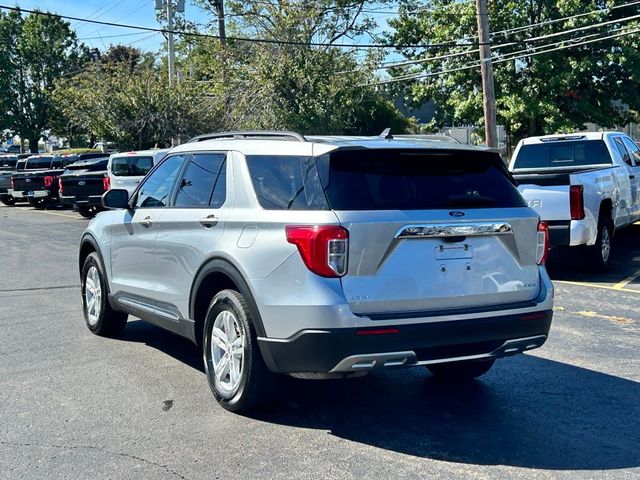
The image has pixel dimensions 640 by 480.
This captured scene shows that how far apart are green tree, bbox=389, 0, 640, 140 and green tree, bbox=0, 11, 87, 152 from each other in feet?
116

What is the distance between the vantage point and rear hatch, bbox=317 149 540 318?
173 inches

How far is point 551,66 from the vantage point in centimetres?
2691

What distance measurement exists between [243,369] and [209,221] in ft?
3.66

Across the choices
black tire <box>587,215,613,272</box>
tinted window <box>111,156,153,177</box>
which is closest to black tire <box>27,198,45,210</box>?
tinted window <box>111,156,153,177</box>

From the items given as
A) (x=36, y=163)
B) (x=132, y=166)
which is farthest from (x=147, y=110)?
(x=132, y=166)

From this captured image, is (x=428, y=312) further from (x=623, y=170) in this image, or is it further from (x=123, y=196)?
(x=623, y=170)

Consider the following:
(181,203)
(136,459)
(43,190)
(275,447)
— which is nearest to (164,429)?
(136,459)

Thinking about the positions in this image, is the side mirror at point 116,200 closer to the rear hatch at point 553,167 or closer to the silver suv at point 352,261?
the silver suv at point 352,261

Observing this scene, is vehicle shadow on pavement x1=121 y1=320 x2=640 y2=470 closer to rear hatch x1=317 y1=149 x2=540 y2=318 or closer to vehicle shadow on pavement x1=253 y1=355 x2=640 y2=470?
vehicle shadow on pavement x1=253 y1=355 x2=640 y2=470

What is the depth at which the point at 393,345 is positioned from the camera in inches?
173

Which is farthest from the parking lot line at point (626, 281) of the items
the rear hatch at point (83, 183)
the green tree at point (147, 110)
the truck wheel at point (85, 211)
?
the green tree at point (147, 110)

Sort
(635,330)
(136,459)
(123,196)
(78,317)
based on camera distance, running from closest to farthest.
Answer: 1. (136,459)
2. (123,196)
3. (635,330)
4. (78,317)

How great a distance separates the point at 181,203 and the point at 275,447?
7.37 feet

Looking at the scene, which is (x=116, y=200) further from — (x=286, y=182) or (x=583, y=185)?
(x=583, y=185)
